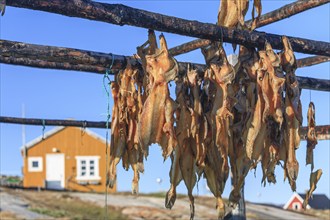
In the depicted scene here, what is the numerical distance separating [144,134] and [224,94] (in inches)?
20.7

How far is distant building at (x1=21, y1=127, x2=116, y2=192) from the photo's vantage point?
41.5 meters

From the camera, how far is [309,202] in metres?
34.8

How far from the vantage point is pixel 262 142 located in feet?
12.4

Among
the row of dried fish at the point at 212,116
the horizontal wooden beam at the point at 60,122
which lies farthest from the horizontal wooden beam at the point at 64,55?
the horizontal wooden beam at the point at 60,122

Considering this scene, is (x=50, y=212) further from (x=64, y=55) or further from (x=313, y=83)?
(x=64, y=55)

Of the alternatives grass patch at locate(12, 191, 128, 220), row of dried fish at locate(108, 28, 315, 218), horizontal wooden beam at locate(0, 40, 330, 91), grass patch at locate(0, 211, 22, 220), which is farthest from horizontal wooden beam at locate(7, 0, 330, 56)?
grass patch at locate(12, 191, 128, 220)

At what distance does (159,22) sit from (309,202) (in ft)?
106

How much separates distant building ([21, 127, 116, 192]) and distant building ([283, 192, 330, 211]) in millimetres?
12205

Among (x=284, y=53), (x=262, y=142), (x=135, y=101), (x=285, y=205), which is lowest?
(x=285, y=205)

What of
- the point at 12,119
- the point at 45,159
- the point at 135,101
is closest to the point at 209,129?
the point at 135,101

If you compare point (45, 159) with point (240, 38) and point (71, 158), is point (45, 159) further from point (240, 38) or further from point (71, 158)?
point (240, 38)

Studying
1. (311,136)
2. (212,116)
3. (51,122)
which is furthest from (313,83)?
(51,122)

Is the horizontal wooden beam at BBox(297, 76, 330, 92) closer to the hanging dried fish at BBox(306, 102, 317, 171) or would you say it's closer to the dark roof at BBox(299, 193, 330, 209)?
the hanging dried fish at BBox(306, 102, 317, 171)

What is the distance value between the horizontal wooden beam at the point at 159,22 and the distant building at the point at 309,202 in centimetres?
2730
